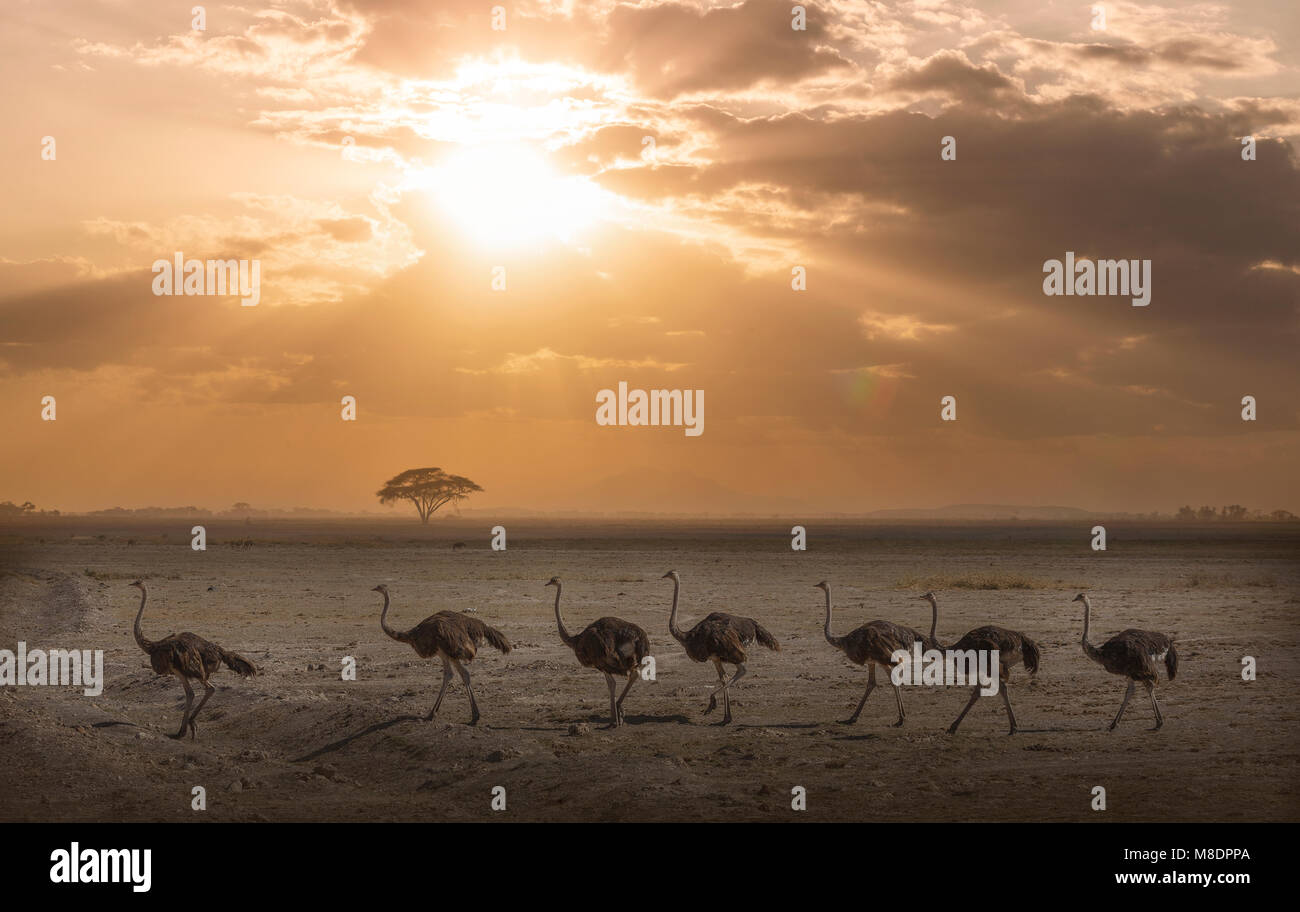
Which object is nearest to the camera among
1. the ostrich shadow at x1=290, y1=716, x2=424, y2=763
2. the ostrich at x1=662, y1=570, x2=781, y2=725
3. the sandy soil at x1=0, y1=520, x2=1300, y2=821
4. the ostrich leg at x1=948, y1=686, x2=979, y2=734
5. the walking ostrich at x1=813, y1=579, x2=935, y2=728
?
the sandy soil at x1=0, y1=520, x2=1300, y2=821

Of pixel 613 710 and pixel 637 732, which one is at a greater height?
pixel 613 710

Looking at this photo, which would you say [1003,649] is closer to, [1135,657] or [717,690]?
[1135,657]

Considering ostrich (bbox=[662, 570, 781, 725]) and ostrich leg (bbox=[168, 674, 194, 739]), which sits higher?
ostrich (bbox=[662, 570, 781, 725])

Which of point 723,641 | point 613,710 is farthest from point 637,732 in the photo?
point 723,641

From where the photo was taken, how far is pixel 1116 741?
665 inches

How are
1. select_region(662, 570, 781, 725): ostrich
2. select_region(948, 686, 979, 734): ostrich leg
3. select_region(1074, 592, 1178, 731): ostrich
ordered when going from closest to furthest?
1. select_region(948, 686, 979, 734): ostrich leg
2. select_region(1074, 592, 1178, 731): ostrich
3. select_region(662, 570, 781, 725): ostrich

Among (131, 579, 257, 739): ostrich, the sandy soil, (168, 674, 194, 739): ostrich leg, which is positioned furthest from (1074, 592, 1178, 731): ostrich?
(168, 674, 194, 739): ostrich leg

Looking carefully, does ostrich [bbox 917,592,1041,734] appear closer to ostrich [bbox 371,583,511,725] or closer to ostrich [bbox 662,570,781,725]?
Answer: ostrich [bbox 662,570,781,725]

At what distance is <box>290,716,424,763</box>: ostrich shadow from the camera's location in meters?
17.0

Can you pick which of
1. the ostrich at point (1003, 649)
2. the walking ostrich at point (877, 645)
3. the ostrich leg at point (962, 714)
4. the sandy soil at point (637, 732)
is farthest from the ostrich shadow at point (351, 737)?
the ostrich at point (1003, 649)

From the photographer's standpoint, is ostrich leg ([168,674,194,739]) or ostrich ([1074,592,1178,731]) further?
ostrich leg ([168,674,194,739])

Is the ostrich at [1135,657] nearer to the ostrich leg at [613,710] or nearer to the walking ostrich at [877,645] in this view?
the walking ostrich at [877,645]

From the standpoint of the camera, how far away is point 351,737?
57.2 feet
